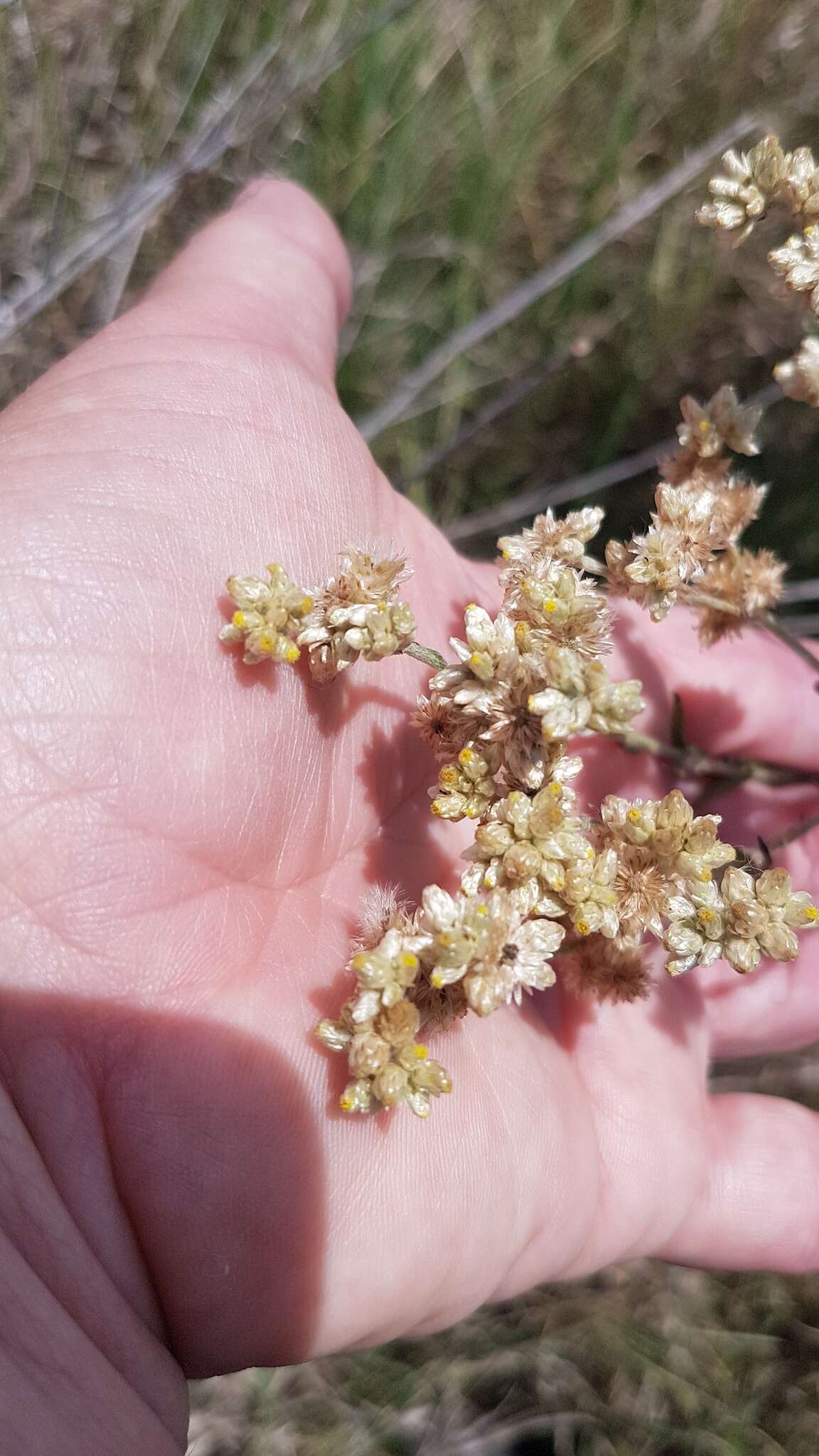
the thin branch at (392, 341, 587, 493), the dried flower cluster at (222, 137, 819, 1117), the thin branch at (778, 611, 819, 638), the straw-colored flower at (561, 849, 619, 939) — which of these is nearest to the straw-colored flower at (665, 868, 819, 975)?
the dried flower cluster at (222, 137, 819, 1117)

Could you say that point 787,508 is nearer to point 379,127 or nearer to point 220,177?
point 379,127

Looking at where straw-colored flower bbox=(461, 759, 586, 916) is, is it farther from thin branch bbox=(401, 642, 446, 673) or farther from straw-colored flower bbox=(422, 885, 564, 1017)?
thin branch bbox=(401, 642, 446, 673)

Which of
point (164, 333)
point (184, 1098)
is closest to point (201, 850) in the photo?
point (184, 1098)

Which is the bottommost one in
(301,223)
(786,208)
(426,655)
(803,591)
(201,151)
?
(426,655)

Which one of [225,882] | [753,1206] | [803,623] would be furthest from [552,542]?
[753,1206]

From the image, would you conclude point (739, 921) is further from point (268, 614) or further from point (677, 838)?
point (268, 614)

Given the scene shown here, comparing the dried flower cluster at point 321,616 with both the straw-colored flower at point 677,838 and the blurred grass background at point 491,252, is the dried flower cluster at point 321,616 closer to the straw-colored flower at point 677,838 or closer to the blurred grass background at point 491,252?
the straw-colored flower at point 677,838

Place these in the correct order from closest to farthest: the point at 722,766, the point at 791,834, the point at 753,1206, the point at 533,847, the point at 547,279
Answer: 1. the point at 533,847
2. the point at 791,834
3. the point at 722,766
4. the point at 753,1206
5. the point at 547,279

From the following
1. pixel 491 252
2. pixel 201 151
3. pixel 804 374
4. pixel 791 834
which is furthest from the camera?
pixel 491 252
